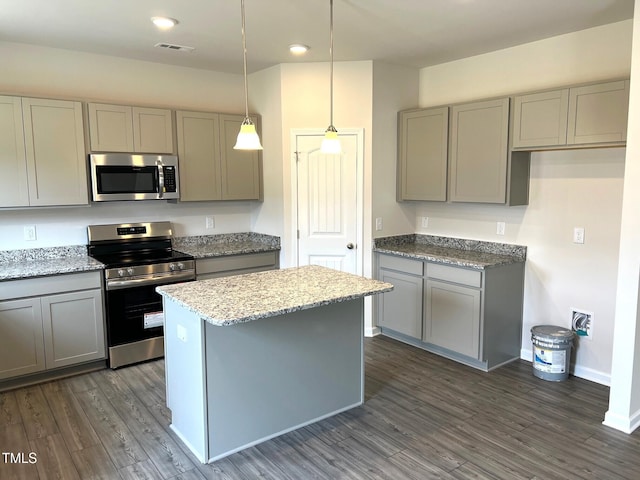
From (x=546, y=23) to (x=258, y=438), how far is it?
11.3ft

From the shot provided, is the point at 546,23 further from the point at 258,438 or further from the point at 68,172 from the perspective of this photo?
the point at 68,172

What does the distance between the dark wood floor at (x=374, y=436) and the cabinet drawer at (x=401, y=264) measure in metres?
0.96

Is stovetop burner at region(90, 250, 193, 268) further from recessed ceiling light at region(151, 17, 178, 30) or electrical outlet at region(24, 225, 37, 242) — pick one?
recessed ceiling light at region(151, 17, 178, 30)

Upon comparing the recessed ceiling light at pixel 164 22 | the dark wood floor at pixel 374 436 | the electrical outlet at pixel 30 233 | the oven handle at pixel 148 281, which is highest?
the recessed ceiling light at pixel 164 22

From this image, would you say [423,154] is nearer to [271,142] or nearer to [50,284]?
[271,142]

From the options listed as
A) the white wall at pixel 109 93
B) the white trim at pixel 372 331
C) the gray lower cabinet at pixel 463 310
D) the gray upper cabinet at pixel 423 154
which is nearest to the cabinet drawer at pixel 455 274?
the gray lower cabinet at pixel 463 310

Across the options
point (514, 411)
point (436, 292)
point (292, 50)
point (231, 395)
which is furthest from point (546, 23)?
point (231, 395)

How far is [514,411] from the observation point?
10.4 ft

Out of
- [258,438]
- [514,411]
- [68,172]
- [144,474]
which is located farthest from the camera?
[68,172]

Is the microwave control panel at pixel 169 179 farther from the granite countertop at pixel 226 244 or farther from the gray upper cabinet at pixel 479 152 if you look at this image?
the gray upper cabinet at pixel 479 152

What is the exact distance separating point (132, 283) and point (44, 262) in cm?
76

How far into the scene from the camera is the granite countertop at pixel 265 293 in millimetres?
2291

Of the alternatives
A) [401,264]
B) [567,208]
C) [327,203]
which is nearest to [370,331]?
[401,264]

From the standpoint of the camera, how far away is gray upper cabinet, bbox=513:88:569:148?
3.40m
